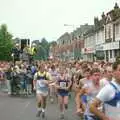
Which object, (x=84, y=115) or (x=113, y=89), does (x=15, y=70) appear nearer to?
(x=84, y=115)

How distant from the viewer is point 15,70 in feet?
96.0

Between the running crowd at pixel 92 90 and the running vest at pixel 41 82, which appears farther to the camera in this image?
the running vest at pixel 41 82

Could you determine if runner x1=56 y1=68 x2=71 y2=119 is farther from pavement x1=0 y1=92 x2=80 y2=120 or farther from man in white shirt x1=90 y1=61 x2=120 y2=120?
man in white shirt x1=90 y1=61 x2=120 y2=120

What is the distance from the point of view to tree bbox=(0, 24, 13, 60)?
10739 cm

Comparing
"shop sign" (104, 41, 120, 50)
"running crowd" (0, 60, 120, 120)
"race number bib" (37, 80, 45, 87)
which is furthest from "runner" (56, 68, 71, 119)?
"shop sign" (104, 41, 120, 50)

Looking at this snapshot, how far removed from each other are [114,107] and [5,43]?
104087 millimetres

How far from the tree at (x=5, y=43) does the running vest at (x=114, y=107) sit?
322 feet

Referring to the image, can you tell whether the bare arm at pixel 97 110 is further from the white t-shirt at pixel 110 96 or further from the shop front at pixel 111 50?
the shop front at pixel 111 50

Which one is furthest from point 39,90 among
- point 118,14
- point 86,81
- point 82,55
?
point 82,55

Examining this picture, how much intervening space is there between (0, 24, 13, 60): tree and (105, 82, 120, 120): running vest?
98.0 metres

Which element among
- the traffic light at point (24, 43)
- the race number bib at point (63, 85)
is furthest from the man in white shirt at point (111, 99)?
the traffic light at point (24, 43)

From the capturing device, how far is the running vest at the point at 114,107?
638cm

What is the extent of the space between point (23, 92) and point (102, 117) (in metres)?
23.3

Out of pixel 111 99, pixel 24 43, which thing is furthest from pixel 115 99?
pixel 24 43
